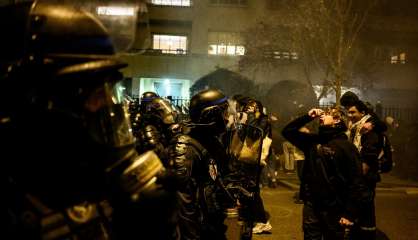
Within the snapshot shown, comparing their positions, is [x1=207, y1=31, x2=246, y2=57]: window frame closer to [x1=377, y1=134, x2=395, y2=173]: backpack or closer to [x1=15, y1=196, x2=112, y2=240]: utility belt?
[x1=377, y1=134, x2=395, y2=173]: backpack

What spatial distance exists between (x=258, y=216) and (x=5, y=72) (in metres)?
5.34

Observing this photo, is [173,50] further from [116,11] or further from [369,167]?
[116,11]

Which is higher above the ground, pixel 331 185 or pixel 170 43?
pixel 170 43

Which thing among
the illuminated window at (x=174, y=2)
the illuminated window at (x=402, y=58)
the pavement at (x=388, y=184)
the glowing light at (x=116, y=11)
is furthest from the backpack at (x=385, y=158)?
the illuminated window at (x=402, y=58)

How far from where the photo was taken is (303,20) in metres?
16.2

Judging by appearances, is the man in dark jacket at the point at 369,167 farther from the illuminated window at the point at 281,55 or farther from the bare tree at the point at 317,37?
the illuminated window at the point at 281,55

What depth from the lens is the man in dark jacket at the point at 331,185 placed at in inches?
179

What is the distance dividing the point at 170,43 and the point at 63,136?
25917mm

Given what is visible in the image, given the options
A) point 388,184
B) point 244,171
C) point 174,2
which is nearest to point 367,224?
point 244,171

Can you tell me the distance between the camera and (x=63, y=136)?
5.89 feet

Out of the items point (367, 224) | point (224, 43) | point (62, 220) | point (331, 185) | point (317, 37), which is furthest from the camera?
point (224, 43)

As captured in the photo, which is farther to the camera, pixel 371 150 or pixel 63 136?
pixel 371 150

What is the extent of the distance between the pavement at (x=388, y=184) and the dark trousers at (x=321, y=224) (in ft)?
21.1

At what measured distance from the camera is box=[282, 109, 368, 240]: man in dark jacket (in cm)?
455
